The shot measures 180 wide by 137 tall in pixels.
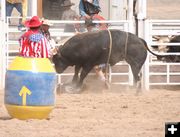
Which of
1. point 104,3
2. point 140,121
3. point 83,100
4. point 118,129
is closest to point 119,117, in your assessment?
point 140,121

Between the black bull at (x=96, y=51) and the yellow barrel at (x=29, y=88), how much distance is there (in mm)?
3938

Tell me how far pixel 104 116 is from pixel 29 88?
1233 millimetres

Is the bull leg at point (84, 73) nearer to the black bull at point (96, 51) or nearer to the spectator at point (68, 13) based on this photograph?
the black bull at point (96, 51)

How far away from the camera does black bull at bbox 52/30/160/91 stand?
474 inches

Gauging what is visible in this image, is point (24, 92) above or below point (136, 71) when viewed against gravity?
above

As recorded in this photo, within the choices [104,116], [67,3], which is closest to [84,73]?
[104,116]

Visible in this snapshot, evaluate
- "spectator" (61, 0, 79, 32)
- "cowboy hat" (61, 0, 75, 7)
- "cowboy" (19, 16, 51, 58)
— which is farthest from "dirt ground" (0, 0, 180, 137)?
"cowboy hat" (61, 0, 75, 7)

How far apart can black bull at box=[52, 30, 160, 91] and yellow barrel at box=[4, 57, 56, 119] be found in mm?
3938

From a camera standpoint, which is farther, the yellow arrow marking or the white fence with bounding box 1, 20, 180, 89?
the white fence with bounding box 1, 20, 180, 89

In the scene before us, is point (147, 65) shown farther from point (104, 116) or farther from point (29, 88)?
point (29, 88)

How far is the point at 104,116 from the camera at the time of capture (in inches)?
342

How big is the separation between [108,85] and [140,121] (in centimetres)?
455

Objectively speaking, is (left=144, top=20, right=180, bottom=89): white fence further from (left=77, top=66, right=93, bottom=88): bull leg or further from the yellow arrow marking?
the yellow arrow marking

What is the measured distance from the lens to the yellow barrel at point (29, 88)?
796 centimetres
